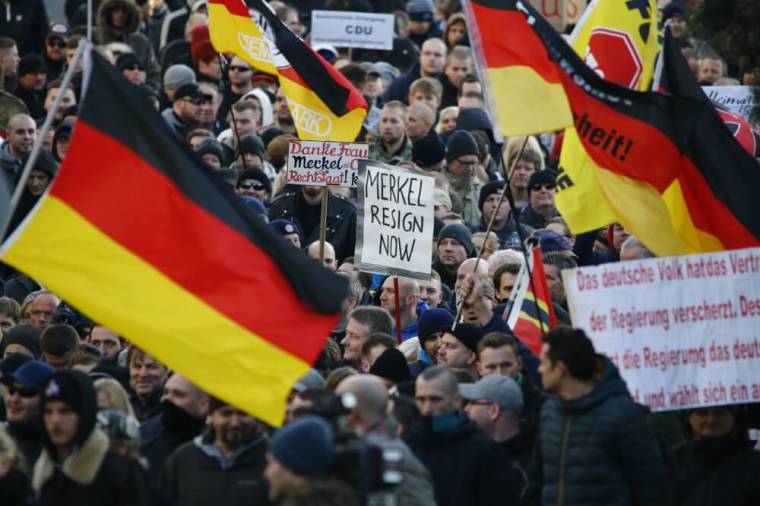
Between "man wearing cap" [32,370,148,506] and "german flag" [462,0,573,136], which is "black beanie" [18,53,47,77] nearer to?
"german flag" [462,0,573,136]

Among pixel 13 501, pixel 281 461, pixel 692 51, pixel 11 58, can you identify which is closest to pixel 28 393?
pixel 13 501

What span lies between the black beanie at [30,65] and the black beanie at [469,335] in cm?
1075

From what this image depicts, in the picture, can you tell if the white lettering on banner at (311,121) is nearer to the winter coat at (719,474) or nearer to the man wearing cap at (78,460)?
the winter coat at (719,474)

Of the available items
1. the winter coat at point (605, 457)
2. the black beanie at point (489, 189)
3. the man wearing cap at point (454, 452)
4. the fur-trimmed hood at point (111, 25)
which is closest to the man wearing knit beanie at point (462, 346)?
the man wearing cap at point (454, 452)

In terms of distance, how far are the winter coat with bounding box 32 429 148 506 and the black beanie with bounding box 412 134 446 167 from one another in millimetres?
9161

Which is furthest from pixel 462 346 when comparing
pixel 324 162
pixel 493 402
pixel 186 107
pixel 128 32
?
pixel 128 32

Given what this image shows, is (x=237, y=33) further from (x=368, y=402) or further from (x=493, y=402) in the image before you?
(x=368, y=402)

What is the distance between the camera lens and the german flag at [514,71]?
11070 millimetres

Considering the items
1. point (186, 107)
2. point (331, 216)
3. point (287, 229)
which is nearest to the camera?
point (287, 229)

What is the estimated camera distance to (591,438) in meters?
9.76

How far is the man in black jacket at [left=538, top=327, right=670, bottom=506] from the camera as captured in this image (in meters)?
9.73

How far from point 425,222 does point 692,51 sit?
9.24 m

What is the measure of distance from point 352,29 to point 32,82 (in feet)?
11.7

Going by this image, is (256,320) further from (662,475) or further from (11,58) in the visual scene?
(11,58)
